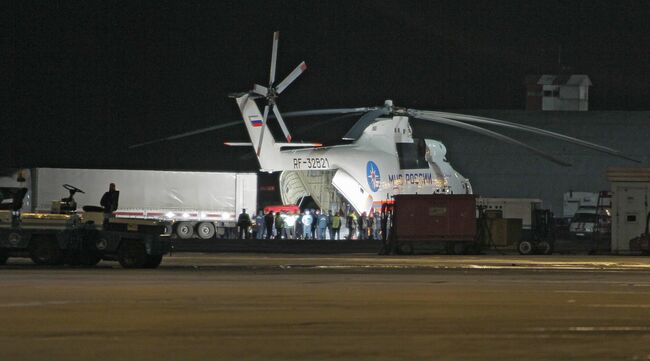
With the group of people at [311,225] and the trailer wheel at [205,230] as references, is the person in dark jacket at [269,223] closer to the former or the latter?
the group of people at [311,225]

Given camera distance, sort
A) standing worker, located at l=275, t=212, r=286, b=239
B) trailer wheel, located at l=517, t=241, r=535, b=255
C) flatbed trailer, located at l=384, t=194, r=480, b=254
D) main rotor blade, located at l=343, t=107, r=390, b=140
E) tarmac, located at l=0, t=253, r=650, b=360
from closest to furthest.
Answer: tarmac, located at l=0, t=253, r=650, b=360 → flatbed trailer, located at l=384, t=194, r=480, b=254 → trailer wheel, located at l=517, t=241, r=535, b=255 → standing worker, located at l=275, t=212, r=286, b=239 → main rotor blade, located at l=343, t=107, r=390, b=140

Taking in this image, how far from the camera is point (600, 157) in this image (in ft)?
228

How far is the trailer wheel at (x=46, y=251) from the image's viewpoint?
26594 mm

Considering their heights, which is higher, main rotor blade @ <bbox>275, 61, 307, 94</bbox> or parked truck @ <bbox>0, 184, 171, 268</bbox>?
main rotor blade @ <bbox>275, 61, 307, 94</bbox>

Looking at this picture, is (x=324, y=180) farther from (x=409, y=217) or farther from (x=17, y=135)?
(x=17, y=135)

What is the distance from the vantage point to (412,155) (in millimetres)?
53062

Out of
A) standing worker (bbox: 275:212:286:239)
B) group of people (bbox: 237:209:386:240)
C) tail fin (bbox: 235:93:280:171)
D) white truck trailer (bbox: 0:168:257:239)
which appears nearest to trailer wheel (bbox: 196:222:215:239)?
white truck trailer (bbox: 0:168:257:239)

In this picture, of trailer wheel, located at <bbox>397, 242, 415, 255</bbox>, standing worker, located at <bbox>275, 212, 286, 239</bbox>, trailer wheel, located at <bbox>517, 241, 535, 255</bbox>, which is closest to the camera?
trailer wheel, located at <bbox>397, 242, 415, 255</bbox>

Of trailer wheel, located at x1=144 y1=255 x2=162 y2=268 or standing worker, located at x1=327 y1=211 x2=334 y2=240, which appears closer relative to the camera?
trailer wheel, located at x1=144 y1=255 x2=162 y2=268

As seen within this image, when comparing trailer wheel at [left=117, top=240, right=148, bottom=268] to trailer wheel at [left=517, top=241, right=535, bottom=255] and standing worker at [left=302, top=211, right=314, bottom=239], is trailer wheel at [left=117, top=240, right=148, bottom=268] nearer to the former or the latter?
trailer wheel at [left=517, top=241, right=535, bottom=255]

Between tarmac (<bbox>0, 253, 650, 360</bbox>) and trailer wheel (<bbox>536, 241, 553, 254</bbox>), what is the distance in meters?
12.4

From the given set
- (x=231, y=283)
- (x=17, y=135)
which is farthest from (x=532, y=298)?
(x=17, y=135)

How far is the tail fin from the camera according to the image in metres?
52.1

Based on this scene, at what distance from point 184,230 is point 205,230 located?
0.98m
